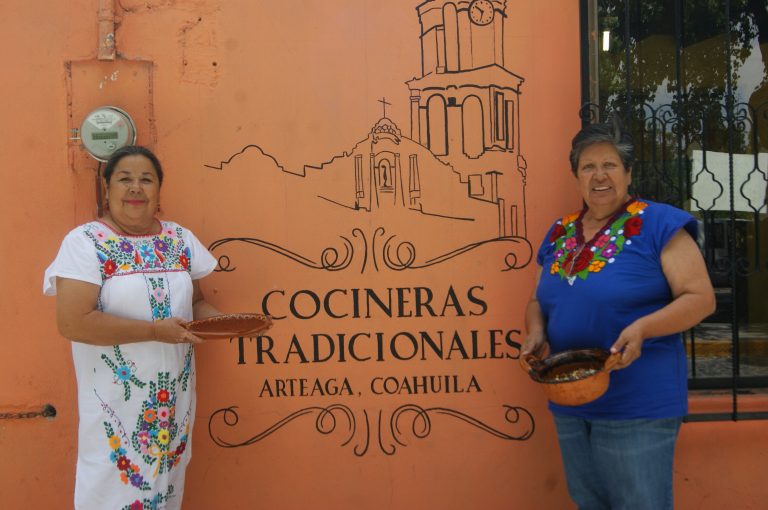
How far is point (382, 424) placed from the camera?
2.99 meters

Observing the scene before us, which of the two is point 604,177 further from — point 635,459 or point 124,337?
point 124,337

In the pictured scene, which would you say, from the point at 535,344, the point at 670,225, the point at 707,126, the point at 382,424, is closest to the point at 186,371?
the point at 382,424

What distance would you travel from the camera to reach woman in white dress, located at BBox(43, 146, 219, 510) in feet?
7.52

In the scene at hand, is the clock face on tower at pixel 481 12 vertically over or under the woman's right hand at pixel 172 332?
over

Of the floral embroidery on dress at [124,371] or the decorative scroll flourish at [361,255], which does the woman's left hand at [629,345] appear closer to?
the decorative scroll flourish at [361,255]

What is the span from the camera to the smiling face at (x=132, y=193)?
2422mm

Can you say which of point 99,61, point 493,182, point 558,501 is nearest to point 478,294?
point 493,182

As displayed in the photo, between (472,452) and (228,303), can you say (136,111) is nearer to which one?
(228,303)

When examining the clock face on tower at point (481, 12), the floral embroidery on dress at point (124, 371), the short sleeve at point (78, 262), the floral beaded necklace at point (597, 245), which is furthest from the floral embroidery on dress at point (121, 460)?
the clock face on tower at point (481, 12)

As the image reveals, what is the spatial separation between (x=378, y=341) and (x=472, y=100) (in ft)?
3.82

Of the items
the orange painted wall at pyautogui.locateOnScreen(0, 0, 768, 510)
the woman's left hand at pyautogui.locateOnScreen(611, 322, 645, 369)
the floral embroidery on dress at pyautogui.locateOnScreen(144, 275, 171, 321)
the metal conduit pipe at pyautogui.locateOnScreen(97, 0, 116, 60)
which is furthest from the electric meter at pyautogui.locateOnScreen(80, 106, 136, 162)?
the woman's left hand at pyautogui.locateOnScreen(611, 322, 645, 369)

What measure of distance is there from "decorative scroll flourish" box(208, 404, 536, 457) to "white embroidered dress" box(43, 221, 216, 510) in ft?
1.74

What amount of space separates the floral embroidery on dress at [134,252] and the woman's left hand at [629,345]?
1596 mm

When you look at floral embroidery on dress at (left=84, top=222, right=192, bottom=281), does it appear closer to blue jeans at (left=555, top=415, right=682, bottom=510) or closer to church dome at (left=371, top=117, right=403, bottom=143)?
church dome at (left=371, top=117, right=403, bottom=143)
